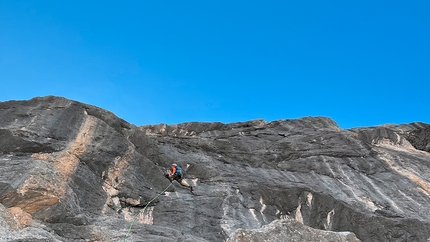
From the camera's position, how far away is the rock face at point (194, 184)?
1417 cm

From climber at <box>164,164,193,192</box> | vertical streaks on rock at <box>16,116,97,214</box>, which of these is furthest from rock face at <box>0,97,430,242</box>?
climber at <box>164,164,193,192</box>

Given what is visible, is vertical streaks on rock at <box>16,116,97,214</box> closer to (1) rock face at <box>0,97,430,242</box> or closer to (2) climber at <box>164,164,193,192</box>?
(1) rock face at <box>0,97,430,242</box>

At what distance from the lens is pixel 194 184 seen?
23031mm

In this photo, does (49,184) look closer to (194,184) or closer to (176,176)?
(176,176)

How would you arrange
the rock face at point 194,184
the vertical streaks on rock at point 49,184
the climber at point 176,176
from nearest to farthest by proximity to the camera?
1. the vertical streaks on rock at point 49,184
2. the rock face at point 194,184
3. the climber at point 176,176

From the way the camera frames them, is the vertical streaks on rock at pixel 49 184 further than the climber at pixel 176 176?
No

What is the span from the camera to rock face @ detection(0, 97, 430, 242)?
→ 46.5 ft

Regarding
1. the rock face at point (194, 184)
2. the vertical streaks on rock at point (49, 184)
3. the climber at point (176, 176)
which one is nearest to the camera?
the vertical streaks on rock at point (49, 184)

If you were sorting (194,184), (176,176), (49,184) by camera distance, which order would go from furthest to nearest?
1. (194,184)
2. (176,176)
3. (49,184)

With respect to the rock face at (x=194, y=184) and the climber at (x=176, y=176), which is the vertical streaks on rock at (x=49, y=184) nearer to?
the rock face at (x=194, y=184)

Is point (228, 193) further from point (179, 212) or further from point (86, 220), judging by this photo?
point (86, 220)

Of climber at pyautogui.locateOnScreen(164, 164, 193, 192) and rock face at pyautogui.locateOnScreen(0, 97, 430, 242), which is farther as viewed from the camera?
climber at pyautogui.locateOnScreen(164, 164, 193, 192)

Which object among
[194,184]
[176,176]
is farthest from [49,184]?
[194,184]

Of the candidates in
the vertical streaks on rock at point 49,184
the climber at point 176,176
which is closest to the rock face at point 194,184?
the vertical streaks on rock at point 49,184
